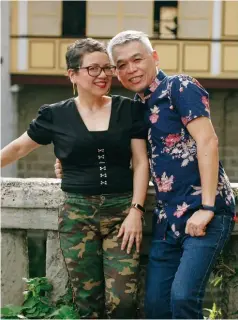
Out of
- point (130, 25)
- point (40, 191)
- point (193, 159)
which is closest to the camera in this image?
point (193, 159)

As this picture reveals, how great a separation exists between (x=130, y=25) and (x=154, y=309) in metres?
11.7

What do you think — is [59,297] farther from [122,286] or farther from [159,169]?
[159,169]

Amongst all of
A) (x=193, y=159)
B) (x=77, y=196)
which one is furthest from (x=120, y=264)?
(x=193, y=159)

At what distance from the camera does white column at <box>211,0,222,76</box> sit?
48.3ft

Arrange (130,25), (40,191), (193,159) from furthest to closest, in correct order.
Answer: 1. (130,25)
2. (40,191)
3. (193,159)

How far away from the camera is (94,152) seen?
3533 mm

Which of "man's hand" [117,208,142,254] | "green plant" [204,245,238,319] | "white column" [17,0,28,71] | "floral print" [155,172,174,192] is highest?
"white column" [17,0,28,71]

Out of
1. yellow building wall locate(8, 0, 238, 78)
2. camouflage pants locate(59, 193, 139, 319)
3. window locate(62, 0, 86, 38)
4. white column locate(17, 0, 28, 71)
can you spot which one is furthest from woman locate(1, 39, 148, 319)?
white column locate(17, 0, 28, 71)

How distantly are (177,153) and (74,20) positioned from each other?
38.5 ft

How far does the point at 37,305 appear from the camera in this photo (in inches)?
150

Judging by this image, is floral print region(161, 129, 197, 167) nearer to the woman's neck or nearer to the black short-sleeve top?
the black short-sleeve top

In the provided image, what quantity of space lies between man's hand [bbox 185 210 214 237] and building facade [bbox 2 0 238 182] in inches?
453

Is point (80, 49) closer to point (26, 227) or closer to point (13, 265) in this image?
point (26, 227)

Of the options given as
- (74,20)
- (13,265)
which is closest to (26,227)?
(13,265)
